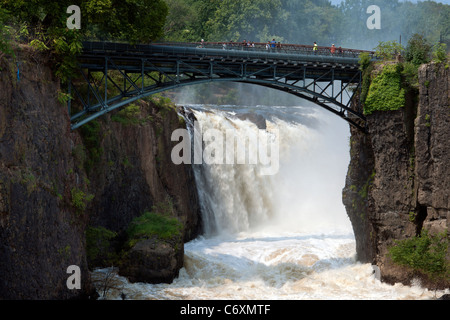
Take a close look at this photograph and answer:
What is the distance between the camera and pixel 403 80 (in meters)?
26.1

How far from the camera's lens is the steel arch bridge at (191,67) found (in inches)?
973

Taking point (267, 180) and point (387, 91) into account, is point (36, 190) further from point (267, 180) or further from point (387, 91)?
point (267, 180)

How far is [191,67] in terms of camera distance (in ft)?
87.0

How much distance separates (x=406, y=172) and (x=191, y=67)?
→ 9406 mm

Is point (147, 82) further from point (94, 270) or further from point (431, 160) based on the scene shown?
point (431, 160)

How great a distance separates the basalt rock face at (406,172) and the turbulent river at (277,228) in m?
1.53

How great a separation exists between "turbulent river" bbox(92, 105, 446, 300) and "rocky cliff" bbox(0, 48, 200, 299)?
315cm

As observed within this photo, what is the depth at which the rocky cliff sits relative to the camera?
17719 millimetres

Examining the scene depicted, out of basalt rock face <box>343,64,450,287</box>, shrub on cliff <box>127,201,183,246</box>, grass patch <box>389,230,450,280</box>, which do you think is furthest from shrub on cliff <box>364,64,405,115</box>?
shrub on cliff <box>127,201,183,246</box>

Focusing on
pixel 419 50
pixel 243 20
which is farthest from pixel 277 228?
→ pixel 243 20

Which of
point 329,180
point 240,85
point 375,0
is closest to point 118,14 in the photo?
point 329,180

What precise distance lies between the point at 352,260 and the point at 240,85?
38.2 m

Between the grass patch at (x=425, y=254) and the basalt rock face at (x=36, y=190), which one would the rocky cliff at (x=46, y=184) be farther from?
the grass patch at (x=425, y=254)

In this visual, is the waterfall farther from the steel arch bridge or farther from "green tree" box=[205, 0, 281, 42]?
"green tree" box=[205, 0, 281, 42]
